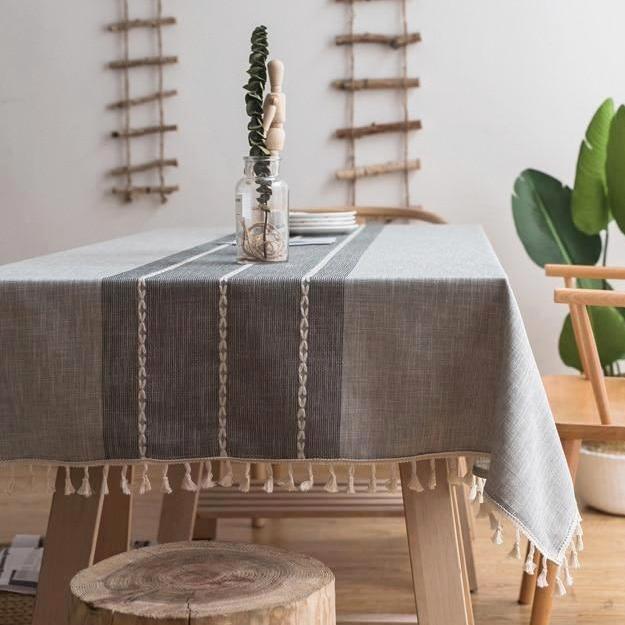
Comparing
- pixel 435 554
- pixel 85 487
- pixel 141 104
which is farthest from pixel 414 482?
pixel 141 104

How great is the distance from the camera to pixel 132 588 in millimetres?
1375

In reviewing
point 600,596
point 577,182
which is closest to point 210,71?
point 577,182

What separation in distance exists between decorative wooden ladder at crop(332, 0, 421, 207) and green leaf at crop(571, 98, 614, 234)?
68 cm

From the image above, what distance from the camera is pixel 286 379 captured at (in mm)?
1546

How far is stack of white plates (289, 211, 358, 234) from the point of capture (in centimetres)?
260

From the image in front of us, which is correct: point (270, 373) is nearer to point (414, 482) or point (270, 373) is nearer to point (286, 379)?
point (286, 379)

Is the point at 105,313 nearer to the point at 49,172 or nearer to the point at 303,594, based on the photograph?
the point at 303,594

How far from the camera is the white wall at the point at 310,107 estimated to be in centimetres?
372

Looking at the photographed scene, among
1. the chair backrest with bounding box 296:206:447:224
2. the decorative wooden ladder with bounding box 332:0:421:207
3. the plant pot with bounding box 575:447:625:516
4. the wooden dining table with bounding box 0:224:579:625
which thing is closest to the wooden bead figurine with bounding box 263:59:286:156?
the wooden dining table with bounding box 0:224:579:625

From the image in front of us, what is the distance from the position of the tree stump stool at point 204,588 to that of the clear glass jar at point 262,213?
1.75 ft

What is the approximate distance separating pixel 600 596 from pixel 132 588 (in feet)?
4.95

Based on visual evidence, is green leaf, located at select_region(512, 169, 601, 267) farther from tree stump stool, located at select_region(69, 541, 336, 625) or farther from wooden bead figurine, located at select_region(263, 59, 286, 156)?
tree stump stool, located at select_region(69, 541, 336, 625)

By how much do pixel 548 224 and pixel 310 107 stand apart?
97 cm

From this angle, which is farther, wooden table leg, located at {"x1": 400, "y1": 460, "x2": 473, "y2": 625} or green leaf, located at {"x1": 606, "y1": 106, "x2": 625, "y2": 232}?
green leaf, located at {"x1": 606, "y1": 106, "x2": 625, "y2": 232}
